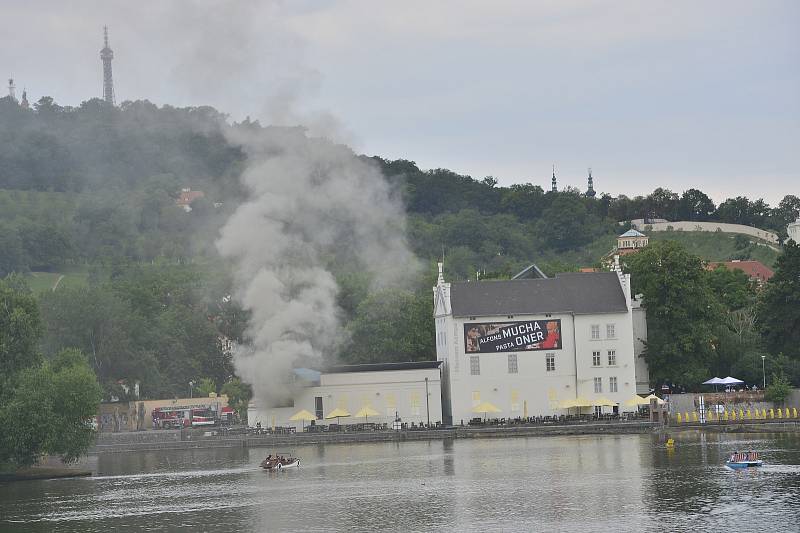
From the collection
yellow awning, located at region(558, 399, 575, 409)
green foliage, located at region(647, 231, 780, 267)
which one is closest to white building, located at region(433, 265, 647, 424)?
yellow awning, located at region(558, 399, 575, 409)

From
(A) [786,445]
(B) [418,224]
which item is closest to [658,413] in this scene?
(A) [786,445]

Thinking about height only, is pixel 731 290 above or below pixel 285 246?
below

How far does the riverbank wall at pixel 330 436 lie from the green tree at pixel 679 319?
1023 centimetres

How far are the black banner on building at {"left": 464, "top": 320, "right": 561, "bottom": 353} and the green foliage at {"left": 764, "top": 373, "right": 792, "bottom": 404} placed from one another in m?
14.8

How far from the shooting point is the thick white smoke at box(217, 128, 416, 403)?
305 feet

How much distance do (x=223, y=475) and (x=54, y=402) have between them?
10486 mm

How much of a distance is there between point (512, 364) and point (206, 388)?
38745mm

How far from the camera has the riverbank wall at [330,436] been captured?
84938 millimetres

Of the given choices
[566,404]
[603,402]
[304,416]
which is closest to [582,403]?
[566,404]

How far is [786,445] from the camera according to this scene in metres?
70.8

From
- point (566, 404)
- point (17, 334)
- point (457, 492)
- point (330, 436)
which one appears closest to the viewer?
point (457, 492)

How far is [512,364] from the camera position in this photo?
91875mm

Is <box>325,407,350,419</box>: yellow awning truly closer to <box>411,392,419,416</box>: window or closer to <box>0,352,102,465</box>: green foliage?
<box>411,392,419,416</box>: window

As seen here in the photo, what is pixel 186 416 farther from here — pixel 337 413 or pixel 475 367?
pixel 475 367
